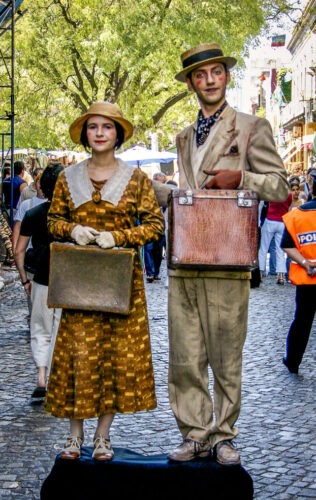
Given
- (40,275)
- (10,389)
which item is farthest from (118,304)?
(10,389)

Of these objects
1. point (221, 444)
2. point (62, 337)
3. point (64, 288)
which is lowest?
point (221, 444)

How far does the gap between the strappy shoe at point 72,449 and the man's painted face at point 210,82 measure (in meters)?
1.81

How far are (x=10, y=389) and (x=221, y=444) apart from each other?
11.2ft

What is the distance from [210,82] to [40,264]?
284 cm

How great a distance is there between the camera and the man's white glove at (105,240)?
411cm

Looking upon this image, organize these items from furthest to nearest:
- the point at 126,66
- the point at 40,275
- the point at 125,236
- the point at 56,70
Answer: the point at 56,70 < the point at 126,66 < the point at 40,275 < the point at 125,236

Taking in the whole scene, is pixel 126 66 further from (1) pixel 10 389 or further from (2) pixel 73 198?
(2) pixel 73 198

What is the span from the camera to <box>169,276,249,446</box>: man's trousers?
13.6 feet

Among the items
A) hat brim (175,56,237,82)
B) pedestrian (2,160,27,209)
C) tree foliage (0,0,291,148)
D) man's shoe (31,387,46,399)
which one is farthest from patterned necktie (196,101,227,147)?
tree foliage (0,0,291,148)

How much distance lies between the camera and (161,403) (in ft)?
22.1

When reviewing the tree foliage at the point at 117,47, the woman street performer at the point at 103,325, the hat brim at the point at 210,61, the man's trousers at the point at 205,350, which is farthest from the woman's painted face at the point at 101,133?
the tree foliage at the point at 117,47

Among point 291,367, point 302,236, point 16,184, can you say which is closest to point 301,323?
point 291,367

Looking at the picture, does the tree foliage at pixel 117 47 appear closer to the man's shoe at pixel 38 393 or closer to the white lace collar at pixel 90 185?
the man's shoe at pixel 38 393

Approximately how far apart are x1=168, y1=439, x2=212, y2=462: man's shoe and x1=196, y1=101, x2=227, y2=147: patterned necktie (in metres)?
1.49
